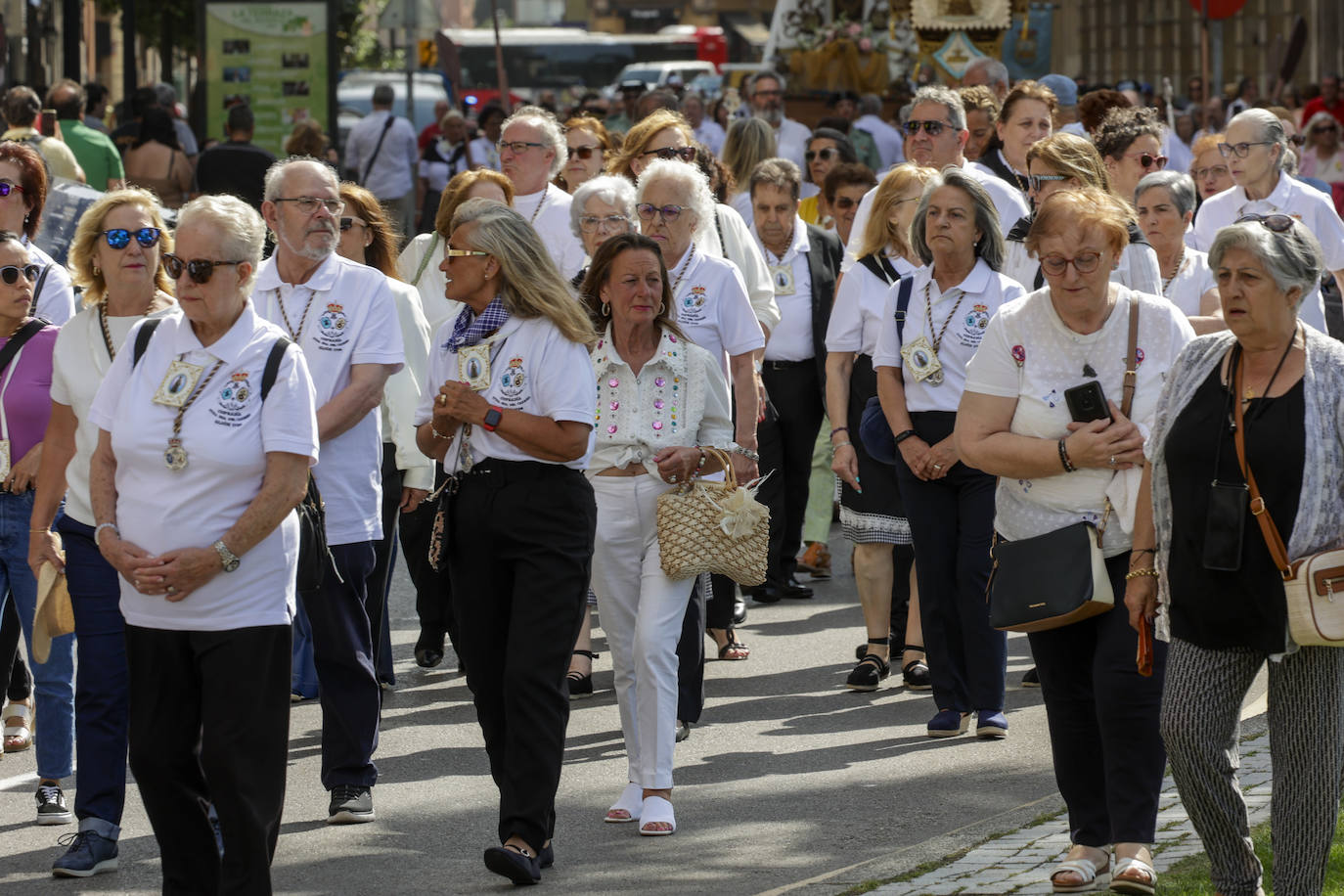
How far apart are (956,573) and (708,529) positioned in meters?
1.54

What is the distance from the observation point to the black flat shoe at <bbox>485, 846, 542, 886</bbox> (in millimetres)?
6016

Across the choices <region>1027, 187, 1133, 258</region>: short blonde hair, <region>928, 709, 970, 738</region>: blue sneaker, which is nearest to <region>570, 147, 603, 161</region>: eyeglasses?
<region>928, 709, 970, 738</region>: blue sneaker

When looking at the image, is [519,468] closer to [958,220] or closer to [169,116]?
[958,220]

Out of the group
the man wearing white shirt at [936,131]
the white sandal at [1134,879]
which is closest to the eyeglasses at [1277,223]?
the white sandal at [1134,879]

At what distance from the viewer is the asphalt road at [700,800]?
6.25m

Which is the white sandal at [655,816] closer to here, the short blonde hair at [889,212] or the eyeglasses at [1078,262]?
the eyeglasses at [1078,262]

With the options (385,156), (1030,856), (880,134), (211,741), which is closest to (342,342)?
(211,741)

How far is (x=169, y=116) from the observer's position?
17.5 metres

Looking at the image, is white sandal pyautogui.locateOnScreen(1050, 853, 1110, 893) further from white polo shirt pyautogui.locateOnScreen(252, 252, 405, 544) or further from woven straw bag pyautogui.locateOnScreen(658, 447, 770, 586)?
white polo shirt pyautogui.locateOnScreen(252, 252, 405, 544)

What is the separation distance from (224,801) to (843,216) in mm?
7170

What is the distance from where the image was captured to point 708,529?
269 inches

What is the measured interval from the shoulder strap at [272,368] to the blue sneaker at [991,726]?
3.59 metres

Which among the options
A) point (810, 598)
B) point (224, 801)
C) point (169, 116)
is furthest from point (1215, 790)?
point (169, 116)

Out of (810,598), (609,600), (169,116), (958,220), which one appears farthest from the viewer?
(169,116)
